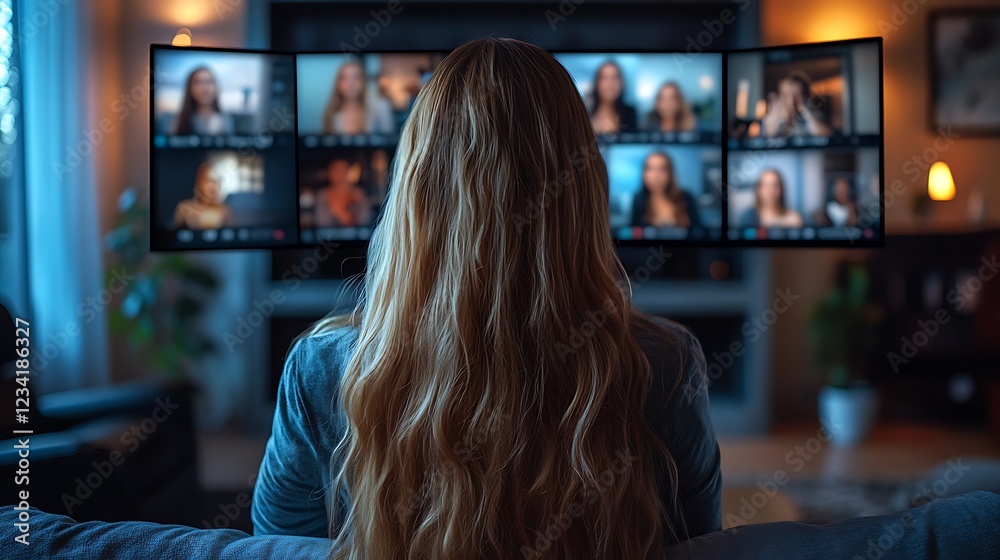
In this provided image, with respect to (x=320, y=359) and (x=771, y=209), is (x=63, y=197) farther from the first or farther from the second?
(x=771, y=209)

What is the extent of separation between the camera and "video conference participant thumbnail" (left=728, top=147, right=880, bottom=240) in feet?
5.44

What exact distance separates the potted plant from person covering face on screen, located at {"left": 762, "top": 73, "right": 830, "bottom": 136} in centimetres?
187

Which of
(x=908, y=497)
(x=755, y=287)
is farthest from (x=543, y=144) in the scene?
(x=755, y=287)

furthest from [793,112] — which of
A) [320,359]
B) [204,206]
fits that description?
[204,206]

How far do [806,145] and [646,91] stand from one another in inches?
17.4

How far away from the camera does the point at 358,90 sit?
1.84 m

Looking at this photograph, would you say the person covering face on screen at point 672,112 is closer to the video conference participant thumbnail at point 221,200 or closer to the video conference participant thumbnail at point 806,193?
the video conference participant thumbnail at point 806,193

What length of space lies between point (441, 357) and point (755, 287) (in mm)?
2764

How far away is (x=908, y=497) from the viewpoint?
8.30 feet

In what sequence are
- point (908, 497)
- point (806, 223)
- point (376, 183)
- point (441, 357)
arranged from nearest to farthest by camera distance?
point (441, 357), point (806, 223), point (376, 183), point (908, 497)

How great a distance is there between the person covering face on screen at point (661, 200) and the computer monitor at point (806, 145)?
0.11 m

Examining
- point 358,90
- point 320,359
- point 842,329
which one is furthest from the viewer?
point 842,329

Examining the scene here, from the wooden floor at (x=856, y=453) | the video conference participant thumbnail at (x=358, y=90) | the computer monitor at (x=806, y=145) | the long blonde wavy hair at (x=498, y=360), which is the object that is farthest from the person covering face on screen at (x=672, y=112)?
the wooden floor at (x=856, y=453)

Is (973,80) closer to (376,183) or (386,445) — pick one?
(376,183)
